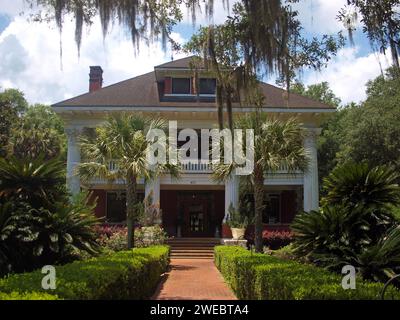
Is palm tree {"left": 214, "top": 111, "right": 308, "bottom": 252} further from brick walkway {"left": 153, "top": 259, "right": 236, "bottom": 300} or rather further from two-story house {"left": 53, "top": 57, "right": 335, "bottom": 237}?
two-story house {"left": 53, "top": 57, "right": 335, "bottom": 237}

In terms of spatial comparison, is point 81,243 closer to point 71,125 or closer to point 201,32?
point 201,32

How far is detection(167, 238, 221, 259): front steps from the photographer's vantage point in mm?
24016

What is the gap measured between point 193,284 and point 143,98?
14378mm

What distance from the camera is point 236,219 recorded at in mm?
24453

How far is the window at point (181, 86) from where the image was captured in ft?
90.8

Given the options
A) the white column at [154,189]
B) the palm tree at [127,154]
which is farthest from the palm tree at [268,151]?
the white column at [154,189]

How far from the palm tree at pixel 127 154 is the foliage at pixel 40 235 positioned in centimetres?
511

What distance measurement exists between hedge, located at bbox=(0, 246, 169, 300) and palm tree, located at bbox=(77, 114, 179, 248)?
228 inches

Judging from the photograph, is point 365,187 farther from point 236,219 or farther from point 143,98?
point 143,98

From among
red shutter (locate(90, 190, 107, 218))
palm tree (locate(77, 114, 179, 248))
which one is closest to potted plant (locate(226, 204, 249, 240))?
palm tree (locate(77, 114, 179, 248))

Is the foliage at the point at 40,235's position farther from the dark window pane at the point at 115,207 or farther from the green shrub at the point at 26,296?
the dark window pane at the point at 115,207

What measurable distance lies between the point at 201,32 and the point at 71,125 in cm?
1677

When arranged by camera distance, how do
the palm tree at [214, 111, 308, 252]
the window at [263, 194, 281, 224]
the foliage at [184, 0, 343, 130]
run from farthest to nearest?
the window at [263, 194, 281, 224], the palm tree at [214, 111, 308, 252], the foliage at [184, 0, 343, 130]
